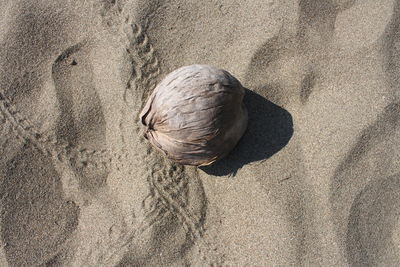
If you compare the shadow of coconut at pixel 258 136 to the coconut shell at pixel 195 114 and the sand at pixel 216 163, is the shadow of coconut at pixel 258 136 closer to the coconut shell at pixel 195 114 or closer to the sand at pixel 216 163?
the sand at pixel 216 163

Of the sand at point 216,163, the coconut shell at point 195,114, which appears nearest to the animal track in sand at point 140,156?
the sand at point 216,163

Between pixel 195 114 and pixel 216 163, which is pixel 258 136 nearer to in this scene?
pixel 216 163

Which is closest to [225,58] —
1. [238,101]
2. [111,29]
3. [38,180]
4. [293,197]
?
[238,101]

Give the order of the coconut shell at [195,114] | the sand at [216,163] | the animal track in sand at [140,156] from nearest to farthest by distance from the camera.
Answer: the coconut shell at [195,114]
the sand at [216,163]
the animal track in sand at [140,156]

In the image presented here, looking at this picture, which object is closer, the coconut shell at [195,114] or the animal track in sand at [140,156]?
the coconut shell at [195,114]

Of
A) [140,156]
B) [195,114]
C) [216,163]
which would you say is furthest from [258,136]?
[140,156]
